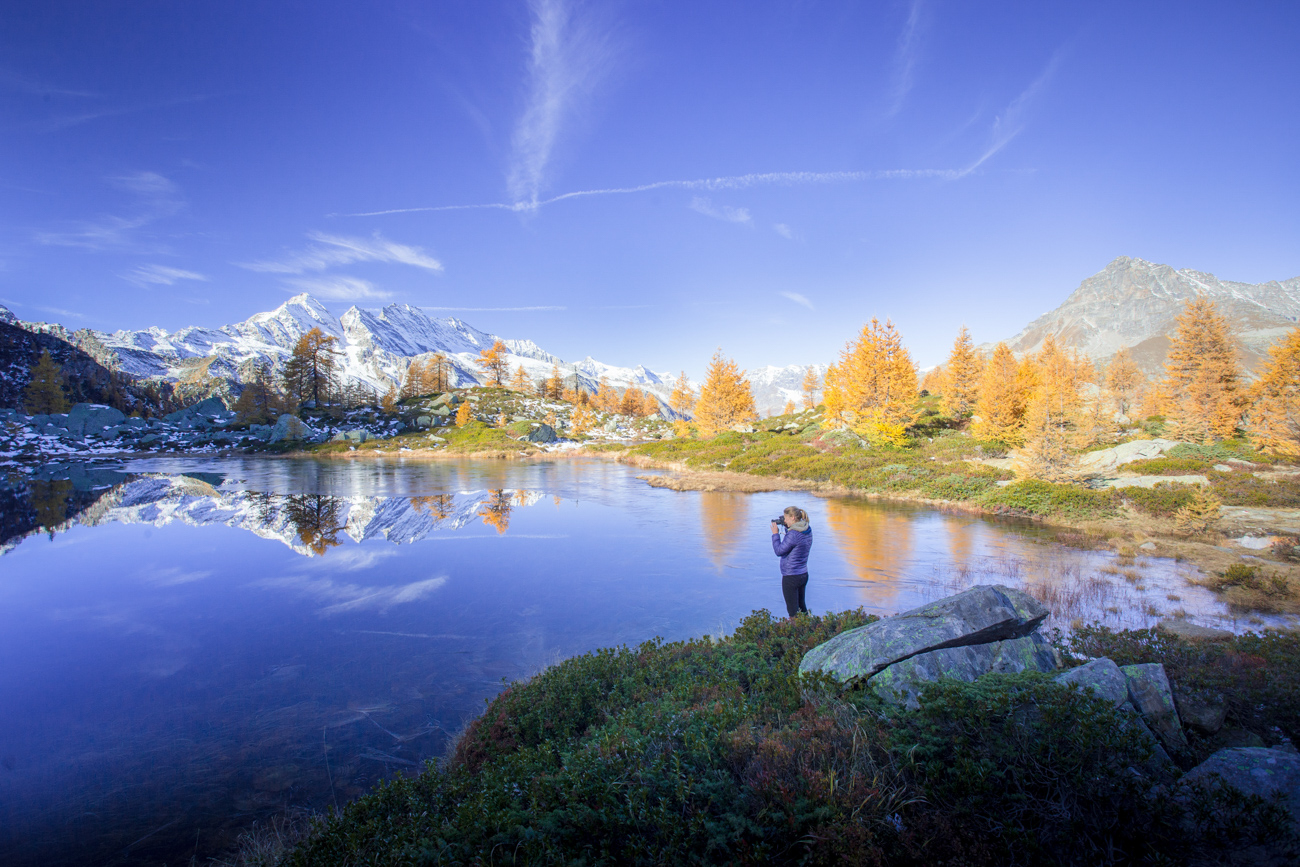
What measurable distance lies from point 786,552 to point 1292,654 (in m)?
6.55

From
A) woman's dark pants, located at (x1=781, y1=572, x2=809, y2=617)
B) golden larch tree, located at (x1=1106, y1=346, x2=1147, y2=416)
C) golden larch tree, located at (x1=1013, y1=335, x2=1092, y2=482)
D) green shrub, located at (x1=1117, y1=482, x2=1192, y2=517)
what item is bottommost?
woman's dark pants, located at (x1=781, y1=572, x2=809, y2=617)

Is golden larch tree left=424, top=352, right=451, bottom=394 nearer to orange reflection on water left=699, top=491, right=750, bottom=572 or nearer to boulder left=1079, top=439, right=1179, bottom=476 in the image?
orange reflection on water left=699, top=491, right=750, bottom=572

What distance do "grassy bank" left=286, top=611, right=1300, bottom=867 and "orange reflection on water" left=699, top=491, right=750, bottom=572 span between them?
10.7 meters

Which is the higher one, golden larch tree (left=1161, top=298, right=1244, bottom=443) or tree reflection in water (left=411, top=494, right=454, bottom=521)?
golden larch tree (left=1161, top=298, right=1244, bottom=443)

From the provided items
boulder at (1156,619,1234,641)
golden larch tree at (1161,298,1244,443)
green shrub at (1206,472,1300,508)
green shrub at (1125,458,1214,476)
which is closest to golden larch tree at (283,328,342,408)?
boulder at (1156,619,1234,641)

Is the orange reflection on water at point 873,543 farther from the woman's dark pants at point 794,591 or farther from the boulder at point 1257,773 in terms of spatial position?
the boulder at point 1257,773

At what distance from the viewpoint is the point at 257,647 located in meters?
10.1

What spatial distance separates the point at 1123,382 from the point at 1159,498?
67.7m

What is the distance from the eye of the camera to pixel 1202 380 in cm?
3656

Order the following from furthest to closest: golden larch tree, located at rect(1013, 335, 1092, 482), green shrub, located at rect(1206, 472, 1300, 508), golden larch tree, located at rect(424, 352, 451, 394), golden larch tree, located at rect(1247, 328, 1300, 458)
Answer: golden larch tree, located at rect(424, 352, 451, 394)
golden larch tree, located at rect(1013, 335, 1092, 482)
golden larch tree, located at rect(1247, 328, 1300, 458)
green shrub, located at rect(1206, 472, 1300, 508)

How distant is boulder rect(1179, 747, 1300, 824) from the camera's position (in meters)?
3.22

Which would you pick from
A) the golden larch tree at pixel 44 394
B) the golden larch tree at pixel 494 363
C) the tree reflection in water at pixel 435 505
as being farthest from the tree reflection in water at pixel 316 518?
the golden larch tree at pixel 44 394

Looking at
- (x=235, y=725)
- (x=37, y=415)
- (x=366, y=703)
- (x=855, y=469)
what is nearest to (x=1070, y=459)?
(x=855, y=469)

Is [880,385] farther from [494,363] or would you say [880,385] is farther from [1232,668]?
[494,363]
